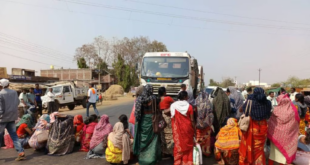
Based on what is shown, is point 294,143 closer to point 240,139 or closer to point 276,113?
point 276,113

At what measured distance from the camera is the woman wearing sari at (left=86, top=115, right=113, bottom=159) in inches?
203

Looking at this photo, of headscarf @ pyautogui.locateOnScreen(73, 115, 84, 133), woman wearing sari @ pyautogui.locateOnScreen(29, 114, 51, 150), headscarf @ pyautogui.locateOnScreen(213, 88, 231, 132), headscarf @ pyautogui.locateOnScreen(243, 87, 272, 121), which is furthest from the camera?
headscarf @ pyautogui.locateOnScreen(73, 115, 84, 133)

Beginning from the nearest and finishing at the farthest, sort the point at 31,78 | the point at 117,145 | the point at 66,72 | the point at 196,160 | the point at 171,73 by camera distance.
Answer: the point at 196,160 → the point at 117,145 → the point at 171,73 → the point at 31,78 → the point at 66,72

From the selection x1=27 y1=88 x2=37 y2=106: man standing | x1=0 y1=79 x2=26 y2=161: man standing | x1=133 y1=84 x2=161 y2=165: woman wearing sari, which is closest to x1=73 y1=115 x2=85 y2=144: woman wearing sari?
x1=0 y1=79 x2=26 y2=161: man standing

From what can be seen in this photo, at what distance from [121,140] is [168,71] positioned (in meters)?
6.72

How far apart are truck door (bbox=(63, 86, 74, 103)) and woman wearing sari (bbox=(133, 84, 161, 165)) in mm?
14772

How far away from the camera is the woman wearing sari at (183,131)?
436 centimetres

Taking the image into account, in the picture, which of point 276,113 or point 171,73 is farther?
point 171,73

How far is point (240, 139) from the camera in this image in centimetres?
452

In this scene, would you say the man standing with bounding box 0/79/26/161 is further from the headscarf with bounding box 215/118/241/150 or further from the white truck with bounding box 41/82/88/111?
the white truck with bounding box 41/82/88/111

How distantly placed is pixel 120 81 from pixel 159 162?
45.2 metres

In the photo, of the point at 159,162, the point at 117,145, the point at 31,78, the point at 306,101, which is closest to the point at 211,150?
the point at 159,162

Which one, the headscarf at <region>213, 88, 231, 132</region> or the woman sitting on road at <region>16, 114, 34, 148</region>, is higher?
the headscarf at <region>213, 88, 231, 132</region>

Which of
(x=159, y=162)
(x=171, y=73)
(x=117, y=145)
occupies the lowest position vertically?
(x=159, y=162)
